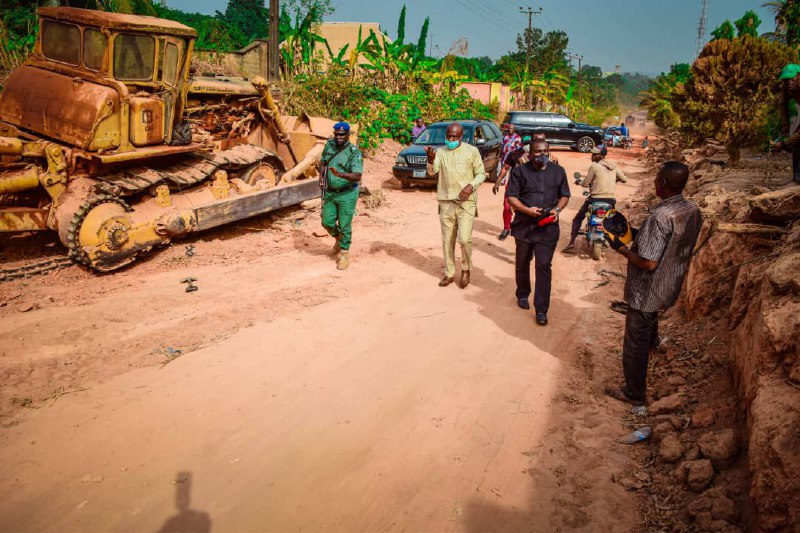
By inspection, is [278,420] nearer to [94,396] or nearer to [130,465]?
[130,465]

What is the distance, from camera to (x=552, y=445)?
3.81 metres

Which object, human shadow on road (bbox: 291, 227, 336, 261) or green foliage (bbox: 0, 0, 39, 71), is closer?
human shadow on road (bbox: 291, 227, 336, 261)

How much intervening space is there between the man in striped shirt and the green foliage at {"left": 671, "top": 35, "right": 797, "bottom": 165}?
898 centimetres

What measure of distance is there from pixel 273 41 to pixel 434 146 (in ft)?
22.3

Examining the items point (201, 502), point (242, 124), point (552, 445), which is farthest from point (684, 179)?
point (242, 124)

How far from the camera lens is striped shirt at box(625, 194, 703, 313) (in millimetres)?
3869

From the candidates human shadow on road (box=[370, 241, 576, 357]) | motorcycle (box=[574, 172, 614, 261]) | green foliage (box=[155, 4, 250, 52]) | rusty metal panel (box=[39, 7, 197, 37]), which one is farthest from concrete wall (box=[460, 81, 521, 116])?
rusty metal panel (box=[39, 7, 197, 37])

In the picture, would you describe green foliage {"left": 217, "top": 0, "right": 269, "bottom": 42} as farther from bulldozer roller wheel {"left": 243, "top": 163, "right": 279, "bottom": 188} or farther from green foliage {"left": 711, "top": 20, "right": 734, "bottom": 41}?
bulldozer roller wheel {"left": 243, "top": 163, "right": 279, "bottom": 188}

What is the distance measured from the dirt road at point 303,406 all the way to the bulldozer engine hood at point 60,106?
1.72m

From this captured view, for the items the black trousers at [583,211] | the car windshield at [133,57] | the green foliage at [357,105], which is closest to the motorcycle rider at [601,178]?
the black trousers at [583,211]

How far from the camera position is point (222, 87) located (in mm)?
9695

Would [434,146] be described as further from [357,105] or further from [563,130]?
[563,130]

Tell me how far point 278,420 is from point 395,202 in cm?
874

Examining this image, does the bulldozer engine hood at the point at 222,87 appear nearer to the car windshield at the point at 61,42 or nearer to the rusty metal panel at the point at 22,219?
the car windshield at the point at 61,42
